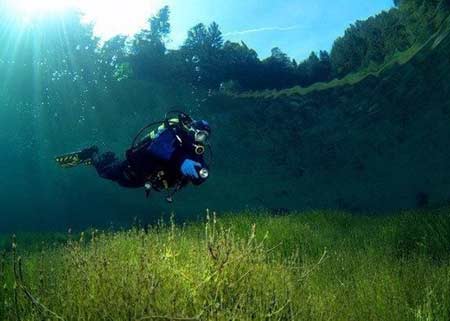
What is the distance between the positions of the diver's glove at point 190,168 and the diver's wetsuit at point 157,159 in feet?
0.23

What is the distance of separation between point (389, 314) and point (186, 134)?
3.29 metres

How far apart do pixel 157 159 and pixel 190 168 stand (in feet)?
3.07

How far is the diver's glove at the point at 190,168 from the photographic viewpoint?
17.3 feet

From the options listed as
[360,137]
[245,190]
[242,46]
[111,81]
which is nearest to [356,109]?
[360,137]

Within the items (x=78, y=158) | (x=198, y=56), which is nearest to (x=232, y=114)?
(x=198, y=56)

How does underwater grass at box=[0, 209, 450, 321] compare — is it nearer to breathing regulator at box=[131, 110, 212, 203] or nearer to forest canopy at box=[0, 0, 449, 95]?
breathing regulator at box=[131, 110, 212, 203]

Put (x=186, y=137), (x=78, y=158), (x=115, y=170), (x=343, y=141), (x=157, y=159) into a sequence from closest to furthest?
(x=186, y=137) < (x=157, y=159) < (x=115, y=170) < (x=78, y=158) < (x=343, y=141)

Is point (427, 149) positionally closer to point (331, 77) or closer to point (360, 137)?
point (360, 137)

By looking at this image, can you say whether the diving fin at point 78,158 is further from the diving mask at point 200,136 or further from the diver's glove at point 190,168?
the diver's glove at point 190,168

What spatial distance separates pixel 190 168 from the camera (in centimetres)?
532

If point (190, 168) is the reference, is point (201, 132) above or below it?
above

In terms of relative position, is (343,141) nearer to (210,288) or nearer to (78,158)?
(78,158)

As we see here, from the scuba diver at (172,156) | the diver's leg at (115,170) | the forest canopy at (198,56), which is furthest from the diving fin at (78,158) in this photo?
the forest canopy at (198,56)

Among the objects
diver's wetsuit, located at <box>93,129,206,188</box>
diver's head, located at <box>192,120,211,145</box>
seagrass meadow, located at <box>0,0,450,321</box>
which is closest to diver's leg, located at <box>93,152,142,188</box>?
diver's wetsuit, located at <box>93,129,206,188</box>
